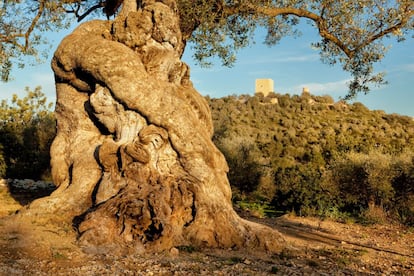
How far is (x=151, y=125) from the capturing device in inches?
317

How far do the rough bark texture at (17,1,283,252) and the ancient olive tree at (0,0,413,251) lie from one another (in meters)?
0.02

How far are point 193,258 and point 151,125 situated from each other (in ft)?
9.17

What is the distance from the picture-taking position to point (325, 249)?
831cm

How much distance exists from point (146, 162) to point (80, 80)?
284 centimetres

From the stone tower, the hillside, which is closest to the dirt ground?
the hillside

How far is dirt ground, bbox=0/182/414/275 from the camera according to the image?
18.2 ft

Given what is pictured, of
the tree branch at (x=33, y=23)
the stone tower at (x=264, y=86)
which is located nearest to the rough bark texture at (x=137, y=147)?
the tree branch at (x=33, y=23)

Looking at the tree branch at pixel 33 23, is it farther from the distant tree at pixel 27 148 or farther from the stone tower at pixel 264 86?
the stone tower at pixel 264 86

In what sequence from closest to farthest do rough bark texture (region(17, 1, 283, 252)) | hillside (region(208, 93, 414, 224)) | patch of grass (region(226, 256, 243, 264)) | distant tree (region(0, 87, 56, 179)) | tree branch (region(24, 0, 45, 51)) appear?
patch of grass (region(226, 256, 243, 264)) → rough bark texture (region(17, 1, 283, 252)) → tree branch (region(24, 0, 45, 51)) → hillside (region(208, 93, 414, 224)) → distant tree (region(0, 87, 56, 179))

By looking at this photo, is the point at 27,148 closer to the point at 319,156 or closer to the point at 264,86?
the point at 319,156

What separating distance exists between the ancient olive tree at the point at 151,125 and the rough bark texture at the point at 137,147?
0.02 metres

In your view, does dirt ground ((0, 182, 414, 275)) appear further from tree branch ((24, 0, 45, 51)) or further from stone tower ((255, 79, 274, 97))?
stone tower ((255, 79, 274, 97))

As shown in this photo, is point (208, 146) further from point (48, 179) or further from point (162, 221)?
point (48, 179)

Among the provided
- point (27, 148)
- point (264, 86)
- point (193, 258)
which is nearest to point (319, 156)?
point (27, 148)
